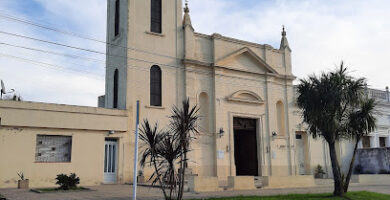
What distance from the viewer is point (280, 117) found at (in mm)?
29953

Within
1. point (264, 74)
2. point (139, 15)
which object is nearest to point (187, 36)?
point (139, 15)

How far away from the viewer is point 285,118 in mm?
29578

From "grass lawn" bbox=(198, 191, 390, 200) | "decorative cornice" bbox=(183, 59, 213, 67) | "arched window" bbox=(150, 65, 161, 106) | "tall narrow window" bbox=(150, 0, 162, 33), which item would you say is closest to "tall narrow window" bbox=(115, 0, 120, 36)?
"tall narrow window" bbox=(150, 0, 162, 33)

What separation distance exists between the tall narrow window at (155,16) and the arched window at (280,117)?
10976 millimetres

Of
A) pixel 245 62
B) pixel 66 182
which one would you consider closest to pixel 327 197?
pixel 66 182

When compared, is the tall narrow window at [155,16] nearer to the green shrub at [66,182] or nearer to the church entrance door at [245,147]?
the church entrance door at [245,147]

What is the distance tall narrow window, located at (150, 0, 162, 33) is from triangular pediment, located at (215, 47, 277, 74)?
4.82m

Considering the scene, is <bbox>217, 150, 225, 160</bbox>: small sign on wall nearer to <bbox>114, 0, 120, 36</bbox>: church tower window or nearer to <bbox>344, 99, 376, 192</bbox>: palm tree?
<bbox>344, 99, 376, 192</bbox>: palm tree

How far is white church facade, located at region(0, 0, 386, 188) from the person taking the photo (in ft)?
66.6

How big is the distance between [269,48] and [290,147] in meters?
7.59

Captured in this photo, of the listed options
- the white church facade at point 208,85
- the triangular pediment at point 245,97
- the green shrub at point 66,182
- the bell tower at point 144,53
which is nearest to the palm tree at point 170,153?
the green shrub at point 66,182

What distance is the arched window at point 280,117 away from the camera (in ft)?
96.5

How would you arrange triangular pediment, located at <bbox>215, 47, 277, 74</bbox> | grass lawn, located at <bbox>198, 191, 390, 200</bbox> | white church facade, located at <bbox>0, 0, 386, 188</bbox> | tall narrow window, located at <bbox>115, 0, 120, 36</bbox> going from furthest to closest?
triangular pediment, located at <bbox>215, 47, 277, 74</bbox> → tall narrow window, located at <bbox>115, 0, 120, 36</bbox> → white church facade, located at <bbox>0, 0, 386, 188</bbox> → grass lawn, located at <bbox>198, 191, 390, 200</bbox>

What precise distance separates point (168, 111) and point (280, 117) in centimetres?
985
